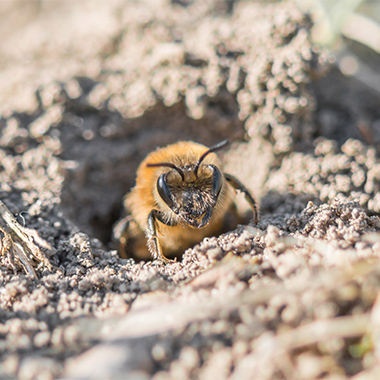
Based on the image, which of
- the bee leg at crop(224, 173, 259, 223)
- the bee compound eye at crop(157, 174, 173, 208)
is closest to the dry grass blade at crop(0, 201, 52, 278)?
the bee compound eye at crop(157, 174, 173, 208)

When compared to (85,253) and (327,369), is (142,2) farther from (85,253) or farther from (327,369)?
(327,369)

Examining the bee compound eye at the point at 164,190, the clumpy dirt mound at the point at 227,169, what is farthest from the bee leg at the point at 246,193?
the bee compound eye at the point at 164,190

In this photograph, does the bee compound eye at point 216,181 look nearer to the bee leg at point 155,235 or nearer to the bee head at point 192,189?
the bee head at point 192,189

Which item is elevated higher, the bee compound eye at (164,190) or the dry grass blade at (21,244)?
the bee compound eye at (164,190)

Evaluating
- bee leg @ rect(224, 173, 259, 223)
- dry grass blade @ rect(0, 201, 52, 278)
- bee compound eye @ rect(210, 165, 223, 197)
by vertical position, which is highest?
bee compound eye @ rect(210, 165, 223, 197)

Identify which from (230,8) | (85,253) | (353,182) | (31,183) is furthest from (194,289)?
(230,8)

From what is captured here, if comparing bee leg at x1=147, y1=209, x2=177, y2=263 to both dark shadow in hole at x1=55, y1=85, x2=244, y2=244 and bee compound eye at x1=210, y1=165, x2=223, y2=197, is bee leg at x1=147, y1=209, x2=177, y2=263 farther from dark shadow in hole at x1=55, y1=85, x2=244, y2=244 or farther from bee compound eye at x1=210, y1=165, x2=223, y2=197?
dark shadow in hole at x1=55, y1=85, x2=244, y2=244
